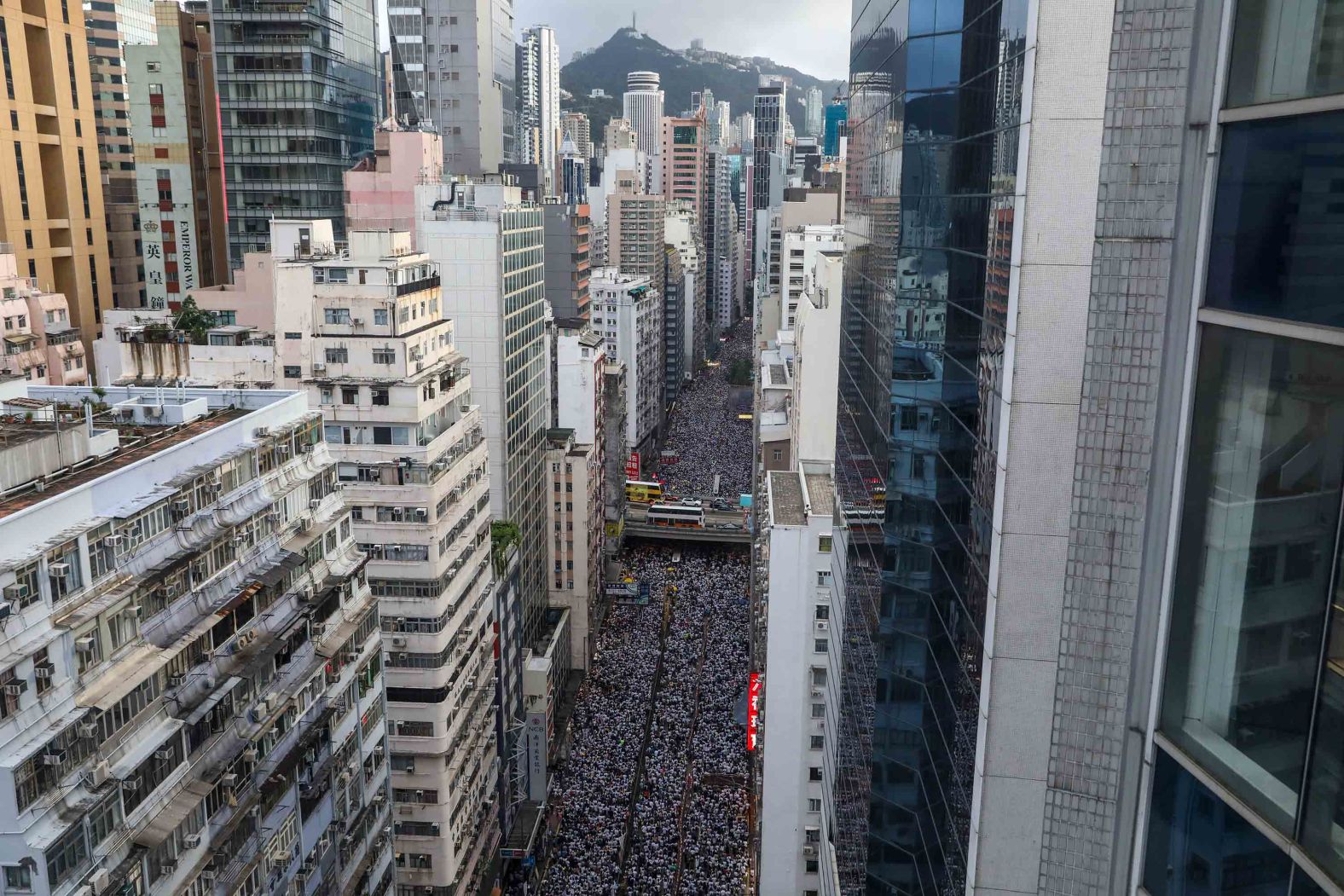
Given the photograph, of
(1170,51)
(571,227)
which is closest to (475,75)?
(571,227)

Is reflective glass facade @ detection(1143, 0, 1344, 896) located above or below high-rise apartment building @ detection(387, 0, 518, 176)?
below

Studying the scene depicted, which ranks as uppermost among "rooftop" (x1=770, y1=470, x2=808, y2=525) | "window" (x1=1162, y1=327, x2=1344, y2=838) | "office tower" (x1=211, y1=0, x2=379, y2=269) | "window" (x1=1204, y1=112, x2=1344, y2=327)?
"office tower" (x1=211, y1=0, x2=379, y2=269)

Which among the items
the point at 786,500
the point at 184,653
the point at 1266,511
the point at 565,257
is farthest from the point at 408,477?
the point at 565,257

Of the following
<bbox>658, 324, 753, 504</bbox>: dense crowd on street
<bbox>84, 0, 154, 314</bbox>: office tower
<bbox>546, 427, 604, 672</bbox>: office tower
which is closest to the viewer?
<bbox>84, 0, 154, 314</bbox>: office tower

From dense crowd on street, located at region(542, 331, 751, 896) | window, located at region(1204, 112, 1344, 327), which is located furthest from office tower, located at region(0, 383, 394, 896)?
dense crowd on street, located at region(542, 331, 751, 896)

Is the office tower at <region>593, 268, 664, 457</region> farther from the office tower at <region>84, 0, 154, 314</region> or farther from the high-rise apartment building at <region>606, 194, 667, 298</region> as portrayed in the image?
the office tower at <region>84, 0, 154, 314</region>

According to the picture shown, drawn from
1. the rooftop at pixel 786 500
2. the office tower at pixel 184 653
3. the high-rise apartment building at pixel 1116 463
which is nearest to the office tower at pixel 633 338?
the rooftop at pixel 786 500

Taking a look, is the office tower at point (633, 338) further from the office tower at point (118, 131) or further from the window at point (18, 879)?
the window at point (18, 879)
